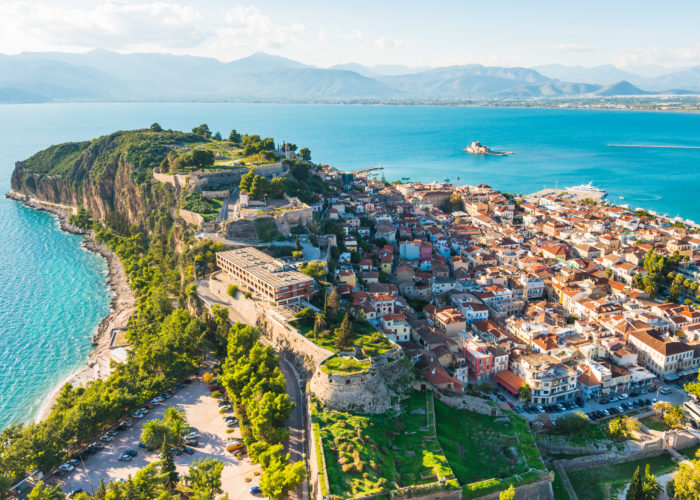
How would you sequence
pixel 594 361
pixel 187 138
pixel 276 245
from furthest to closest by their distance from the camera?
pixel 187 138, pixel 276 245, pixel 594 361

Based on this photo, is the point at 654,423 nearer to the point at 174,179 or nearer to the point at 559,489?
the point at 559,489

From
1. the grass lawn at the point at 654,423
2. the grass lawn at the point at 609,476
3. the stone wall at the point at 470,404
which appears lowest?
the grass lawn at the point at 609,476

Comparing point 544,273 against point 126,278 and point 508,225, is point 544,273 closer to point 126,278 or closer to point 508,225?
point 508,225

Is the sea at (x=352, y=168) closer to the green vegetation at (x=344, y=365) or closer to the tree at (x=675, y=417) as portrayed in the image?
the green vegetation at (x=344, y=365)

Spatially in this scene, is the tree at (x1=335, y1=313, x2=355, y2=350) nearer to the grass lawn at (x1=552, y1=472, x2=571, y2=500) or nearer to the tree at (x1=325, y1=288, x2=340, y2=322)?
the tree at (x1=325, y1=288, x2=340, y2=322)

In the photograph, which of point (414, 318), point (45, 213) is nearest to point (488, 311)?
point (414, 318)

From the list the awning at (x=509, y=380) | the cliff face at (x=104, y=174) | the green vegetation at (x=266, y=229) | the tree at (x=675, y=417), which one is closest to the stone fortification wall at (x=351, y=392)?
the awning at (x=509, y=380)
